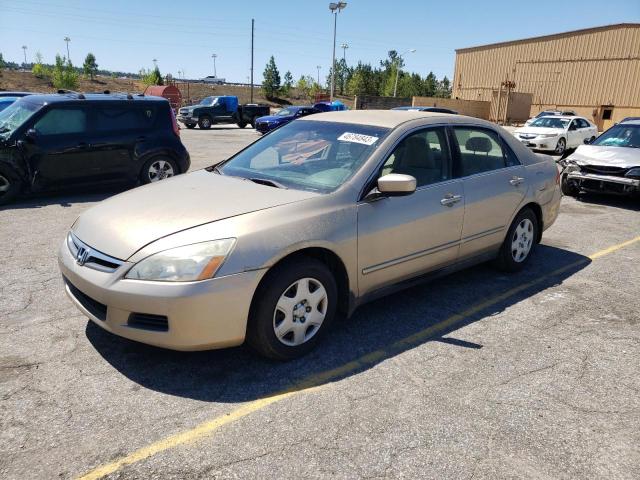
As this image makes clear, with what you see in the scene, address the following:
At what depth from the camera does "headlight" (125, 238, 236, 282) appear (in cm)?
289

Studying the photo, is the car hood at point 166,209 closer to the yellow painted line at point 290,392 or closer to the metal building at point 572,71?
the yellow painted line at point 290,392

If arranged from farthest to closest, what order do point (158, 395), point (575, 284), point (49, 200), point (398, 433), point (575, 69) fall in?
point (575, 69)
point (49, 200)
point (575, 284)
point (158, 395)
point (398, 433)

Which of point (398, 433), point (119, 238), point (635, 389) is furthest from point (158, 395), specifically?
point (635, 389)

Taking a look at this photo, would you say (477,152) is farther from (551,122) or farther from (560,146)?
(551,122)

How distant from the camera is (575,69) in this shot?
41656mm

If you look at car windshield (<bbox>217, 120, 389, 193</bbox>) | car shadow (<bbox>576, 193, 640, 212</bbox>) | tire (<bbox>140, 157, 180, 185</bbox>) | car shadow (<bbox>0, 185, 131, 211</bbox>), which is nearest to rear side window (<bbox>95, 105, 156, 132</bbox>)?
tire (<bbox>140, 157, 180, 185</bbox>)

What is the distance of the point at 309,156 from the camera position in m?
4.09

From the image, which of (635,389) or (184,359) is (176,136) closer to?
(184,359)

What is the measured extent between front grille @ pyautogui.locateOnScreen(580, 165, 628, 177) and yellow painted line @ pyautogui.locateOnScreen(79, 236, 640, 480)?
5.28m

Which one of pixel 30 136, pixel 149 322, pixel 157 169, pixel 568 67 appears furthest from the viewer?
pixel 568 67

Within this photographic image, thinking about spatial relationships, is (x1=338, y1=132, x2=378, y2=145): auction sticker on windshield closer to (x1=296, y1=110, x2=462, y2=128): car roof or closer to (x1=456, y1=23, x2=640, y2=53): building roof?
(x1=296, y1=110, x2=462, y2=128): car roof

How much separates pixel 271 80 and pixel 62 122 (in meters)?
68.0

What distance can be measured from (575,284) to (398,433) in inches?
128

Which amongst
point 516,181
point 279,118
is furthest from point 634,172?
point 279,118
